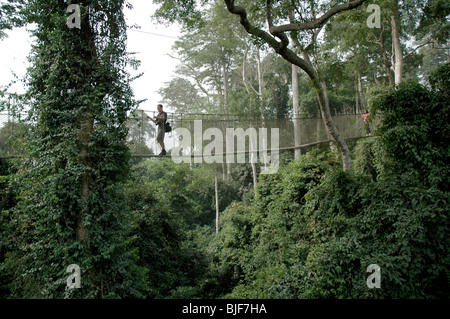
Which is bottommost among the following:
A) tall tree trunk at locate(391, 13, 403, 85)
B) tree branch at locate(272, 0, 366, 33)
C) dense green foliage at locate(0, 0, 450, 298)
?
dense green foliage at locate(0, 0, 450, 298)

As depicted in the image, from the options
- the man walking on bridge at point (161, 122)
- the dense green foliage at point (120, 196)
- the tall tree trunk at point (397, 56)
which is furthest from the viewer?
the tall tree trunk at point (397, 56)

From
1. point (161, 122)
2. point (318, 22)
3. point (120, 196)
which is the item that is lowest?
point (120, 196)

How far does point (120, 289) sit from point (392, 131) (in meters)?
5.06

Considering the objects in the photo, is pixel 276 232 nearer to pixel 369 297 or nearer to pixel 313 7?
pixel 369 297

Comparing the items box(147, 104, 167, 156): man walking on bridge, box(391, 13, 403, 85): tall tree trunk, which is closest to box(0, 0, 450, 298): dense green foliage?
box(147, 104, 167, 156): man walking on bridge

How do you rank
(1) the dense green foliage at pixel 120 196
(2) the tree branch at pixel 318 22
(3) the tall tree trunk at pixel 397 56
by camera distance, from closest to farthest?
(1) the dense green foliage at pixel 120 196 < (2) the tree branch at pixel 318 22 < (3) the tall tree trunk at pixel 397 56

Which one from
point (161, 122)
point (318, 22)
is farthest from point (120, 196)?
point (318, 22)

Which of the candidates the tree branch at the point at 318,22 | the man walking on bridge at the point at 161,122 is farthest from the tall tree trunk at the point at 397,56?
the man walking on bridge at the point at 161,122

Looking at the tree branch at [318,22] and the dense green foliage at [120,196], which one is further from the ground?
the tree branch at [318,22]

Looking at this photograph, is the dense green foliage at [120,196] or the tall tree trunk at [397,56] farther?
→ the tall tree trunk at [397,56]

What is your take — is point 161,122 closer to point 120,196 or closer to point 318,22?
point 120,196

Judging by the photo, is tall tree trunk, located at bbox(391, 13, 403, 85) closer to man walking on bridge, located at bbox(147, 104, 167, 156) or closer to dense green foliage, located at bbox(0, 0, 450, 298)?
dense green foliage, located at bbox(0, 0, 450, 298)

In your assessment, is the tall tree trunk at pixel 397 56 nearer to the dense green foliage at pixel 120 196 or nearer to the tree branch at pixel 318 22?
the dense green foliage at pixel 120 196

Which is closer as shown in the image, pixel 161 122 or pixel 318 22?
pixel 318 22
